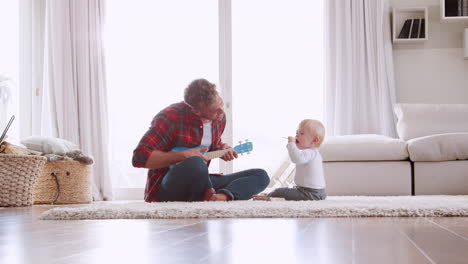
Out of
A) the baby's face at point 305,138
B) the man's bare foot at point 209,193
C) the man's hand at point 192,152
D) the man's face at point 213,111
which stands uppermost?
the man's face at point 213,111

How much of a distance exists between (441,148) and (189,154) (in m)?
2.02

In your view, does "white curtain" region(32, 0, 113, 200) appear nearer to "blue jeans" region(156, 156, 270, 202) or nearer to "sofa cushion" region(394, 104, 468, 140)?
"blue jeans" region(156, 156, 270, 202)

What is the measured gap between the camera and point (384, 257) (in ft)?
3.50

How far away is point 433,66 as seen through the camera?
532cm

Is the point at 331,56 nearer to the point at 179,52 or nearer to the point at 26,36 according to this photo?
the point at 179,52

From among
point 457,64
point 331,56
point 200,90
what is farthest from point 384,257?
point 457,64

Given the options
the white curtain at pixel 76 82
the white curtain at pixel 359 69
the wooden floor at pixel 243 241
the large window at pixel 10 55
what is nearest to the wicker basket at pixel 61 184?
the white curtain at pixel 76 82

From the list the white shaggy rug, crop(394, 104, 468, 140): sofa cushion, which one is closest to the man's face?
the white shaggy rug

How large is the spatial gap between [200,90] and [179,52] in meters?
2.94

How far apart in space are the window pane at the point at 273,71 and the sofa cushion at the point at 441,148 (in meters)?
1.52

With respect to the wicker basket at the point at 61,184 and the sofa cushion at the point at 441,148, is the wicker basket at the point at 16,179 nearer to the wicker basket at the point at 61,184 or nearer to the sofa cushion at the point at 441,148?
the wicker basket at the point at 61,184

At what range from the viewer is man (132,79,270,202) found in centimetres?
275

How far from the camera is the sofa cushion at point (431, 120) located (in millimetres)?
4508

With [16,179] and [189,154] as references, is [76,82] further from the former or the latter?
[189,154]
